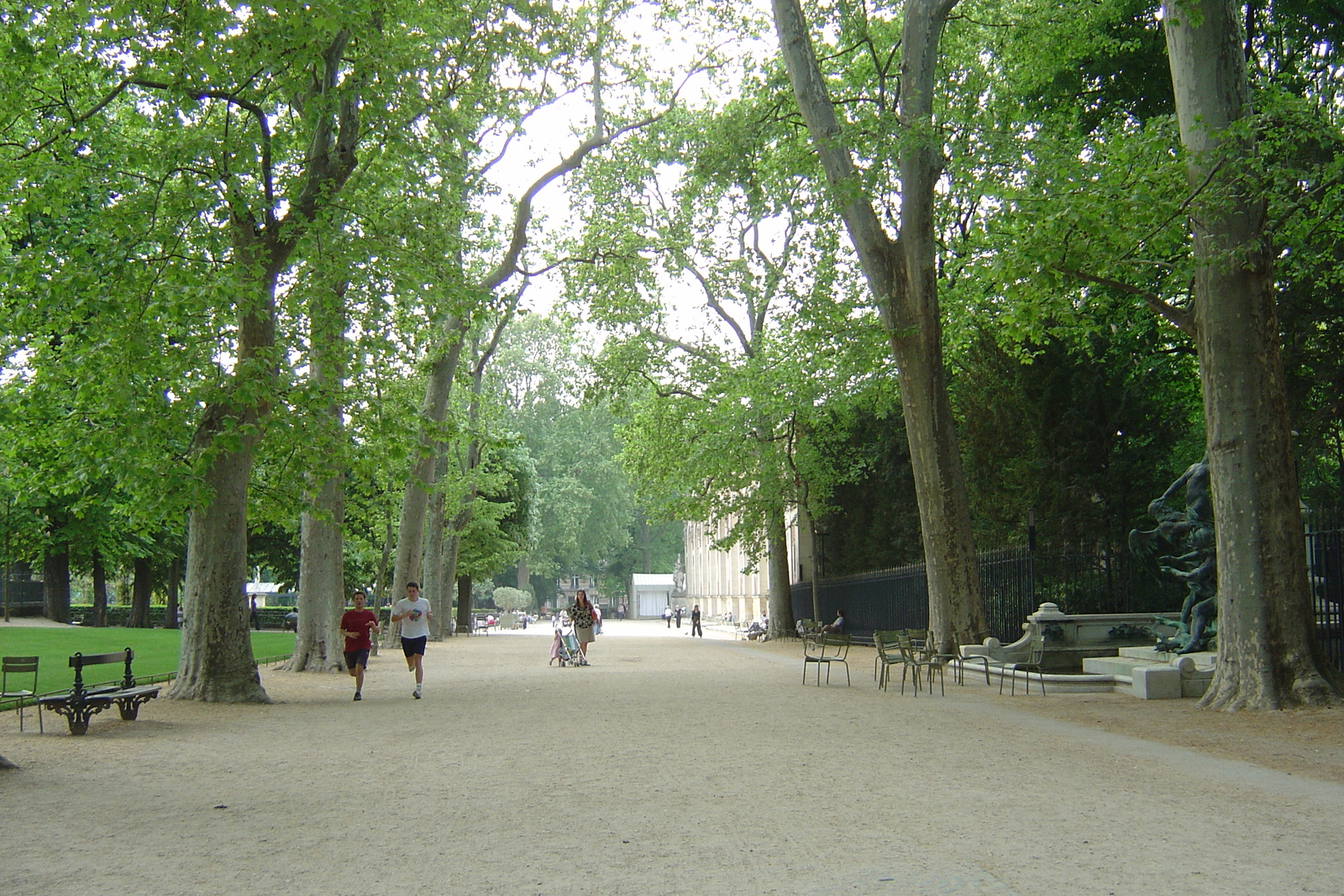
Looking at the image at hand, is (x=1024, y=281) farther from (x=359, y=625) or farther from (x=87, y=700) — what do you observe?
(x=87, y=700)

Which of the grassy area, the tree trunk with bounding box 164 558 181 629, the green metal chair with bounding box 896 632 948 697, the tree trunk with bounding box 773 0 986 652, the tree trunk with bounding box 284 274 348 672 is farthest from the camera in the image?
the tree trunk with bounding box 164 558 181 629

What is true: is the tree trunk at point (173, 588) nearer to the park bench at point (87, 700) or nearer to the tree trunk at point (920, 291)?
the park bench at point (87, 700)

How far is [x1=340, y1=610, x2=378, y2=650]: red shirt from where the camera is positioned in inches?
629

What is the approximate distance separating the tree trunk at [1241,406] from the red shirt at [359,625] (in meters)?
10.8

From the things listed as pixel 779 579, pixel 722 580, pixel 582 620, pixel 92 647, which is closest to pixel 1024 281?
pixel 582 620

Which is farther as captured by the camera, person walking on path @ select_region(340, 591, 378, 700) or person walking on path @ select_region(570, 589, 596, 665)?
person walking on path @ select_region(570, 589, 596, 665)

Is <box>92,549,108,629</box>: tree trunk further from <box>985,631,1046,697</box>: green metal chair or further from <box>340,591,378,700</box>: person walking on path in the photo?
<box>985,631,1046,697</box>: green metal chair

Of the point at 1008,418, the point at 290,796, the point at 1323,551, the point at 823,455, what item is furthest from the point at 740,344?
the point at 290,796

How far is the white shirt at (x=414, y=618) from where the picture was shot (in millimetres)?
16328

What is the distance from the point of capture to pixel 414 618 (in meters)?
16.5

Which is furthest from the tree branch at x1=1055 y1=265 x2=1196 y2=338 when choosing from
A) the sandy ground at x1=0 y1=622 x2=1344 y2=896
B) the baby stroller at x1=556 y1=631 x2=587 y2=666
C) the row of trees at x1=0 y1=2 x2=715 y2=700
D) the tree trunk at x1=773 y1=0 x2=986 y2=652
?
the baby stroller at x1=556 y1=631 x2=587 y2=666

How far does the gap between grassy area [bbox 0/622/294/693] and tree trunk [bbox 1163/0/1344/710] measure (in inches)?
586

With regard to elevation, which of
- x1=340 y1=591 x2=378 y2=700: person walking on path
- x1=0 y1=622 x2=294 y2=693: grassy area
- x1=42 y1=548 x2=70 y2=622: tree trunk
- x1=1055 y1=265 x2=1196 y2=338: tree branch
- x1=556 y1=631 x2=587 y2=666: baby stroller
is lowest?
x1=556 y1=631 x2=587 y2=666: baby stroller

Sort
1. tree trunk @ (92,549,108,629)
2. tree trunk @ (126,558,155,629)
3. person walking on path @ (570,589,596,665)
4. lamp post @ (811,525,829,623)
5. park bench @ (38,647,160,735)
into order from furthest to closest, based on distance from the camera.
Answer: tree trunk @ (126,558,155,629)
tree trunk @ (92,549,108,629)
lamp post @ (811,525,829,623)
person walking on path @ (570,589,596,665)
park bench @ (38,647,160,735)
